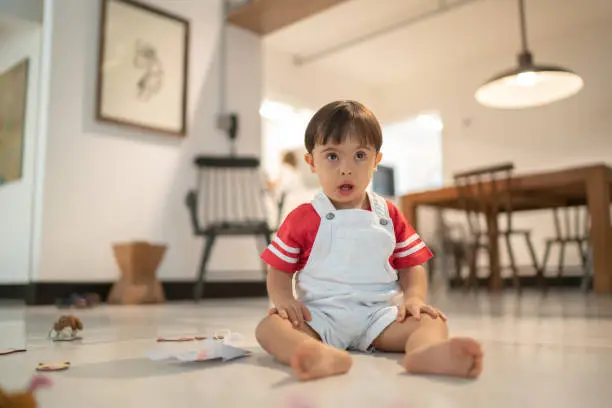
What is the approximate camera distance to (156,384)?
0.70 m

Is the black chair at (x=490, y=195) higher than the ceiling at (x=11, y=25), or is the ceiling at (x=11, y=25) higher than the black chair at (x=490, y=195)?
the ceiling at (x=11, y=25)

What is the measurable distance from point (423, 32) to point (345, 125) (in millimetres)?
4497

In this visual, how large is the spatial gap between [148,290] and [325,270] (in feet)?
7.44

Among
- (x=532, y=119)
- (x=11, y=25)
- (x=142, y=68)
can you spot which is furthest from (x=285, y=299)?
(x=532, y=119)

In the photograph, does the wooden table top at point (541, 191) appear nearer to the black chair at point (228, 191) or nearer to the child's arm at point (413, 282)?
the black chair at point (228, 191)

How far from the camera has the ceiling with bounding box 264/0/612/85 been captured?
15.0 feet

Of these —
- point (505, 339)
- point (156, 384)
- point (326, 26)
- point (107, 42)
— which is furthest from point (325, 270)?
point (326, 26)

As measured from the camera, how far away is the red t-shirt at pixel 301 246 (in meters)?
0.99

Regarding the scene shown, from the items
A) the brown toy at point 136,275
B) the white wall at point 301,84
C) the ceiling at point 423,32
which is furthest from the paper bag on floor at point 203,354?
the white wall at point 301,84

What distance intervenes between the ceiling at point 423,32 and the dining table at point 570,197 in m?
1.68

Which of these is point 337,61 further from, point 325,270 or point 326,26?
point 325,270

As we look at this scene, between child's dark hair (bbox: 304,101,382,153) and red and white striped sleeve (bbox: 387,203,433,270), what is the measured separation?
162mm

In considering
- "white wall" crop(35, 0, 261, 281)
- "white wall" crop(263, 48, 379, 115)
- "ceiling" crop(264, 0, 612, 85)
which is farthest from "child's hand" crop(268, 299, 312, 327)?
"white wall" crop(263, 48, 379, 115)

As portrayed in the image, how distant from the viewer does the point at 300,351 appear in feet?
2.27
